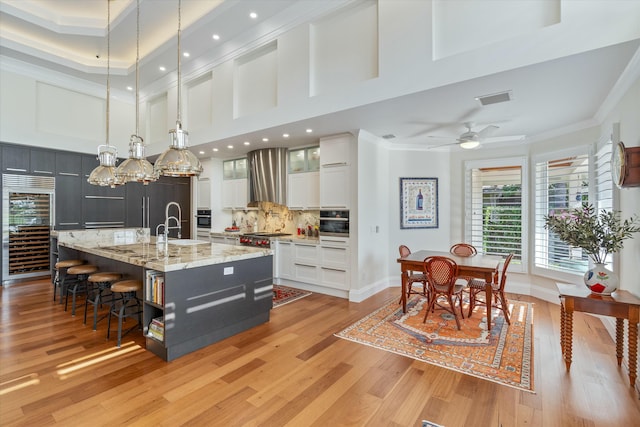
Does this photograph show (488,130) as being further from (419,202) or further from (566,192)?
(419,202)

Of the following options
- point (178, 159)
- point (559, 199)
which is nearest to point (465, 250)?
point (559, 199)

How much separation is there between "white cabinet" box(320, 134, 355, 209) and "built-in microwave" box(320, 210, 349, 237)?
0.35ft

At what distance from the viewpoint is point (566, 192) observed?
15.1 feet

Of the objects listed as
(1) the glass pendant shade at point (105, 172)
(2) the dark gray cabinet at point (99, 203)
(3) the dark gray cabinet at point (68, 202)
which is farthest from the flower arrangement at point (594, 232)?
(3) the dark gray cabinet at point (68, 202)

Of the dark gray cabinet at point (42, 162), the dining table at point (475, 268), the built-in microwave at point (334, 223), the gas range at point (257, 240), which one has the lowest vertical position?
the dining table at point (475, 268)

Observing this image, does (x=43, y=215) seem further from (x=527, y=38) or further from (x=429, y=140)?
(x=527, y=38)

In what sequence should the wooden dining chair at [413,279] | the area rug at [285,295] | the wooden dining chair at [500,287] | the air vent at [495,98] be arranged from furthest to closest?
1. the area rug at [285,295]
2. the wooden dining chair at [413,279]
3. the wooden dining chair at [500,287]
4. the air vent at [495,98]

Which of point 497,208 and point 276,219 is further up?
point 497,208

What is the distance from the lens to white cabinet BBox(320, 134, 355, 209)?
500 cm

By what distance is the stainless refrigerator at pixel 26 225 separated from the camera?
5.77 meters

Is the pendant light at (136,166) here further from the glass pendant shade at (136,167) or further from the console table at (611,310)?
the console table at (611,310)

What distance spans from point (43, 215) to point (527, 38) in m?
8.52

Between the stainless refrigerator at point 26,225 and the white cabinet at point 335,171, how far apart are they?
5809mm

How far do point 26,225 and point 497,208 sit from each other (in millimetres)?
9171
